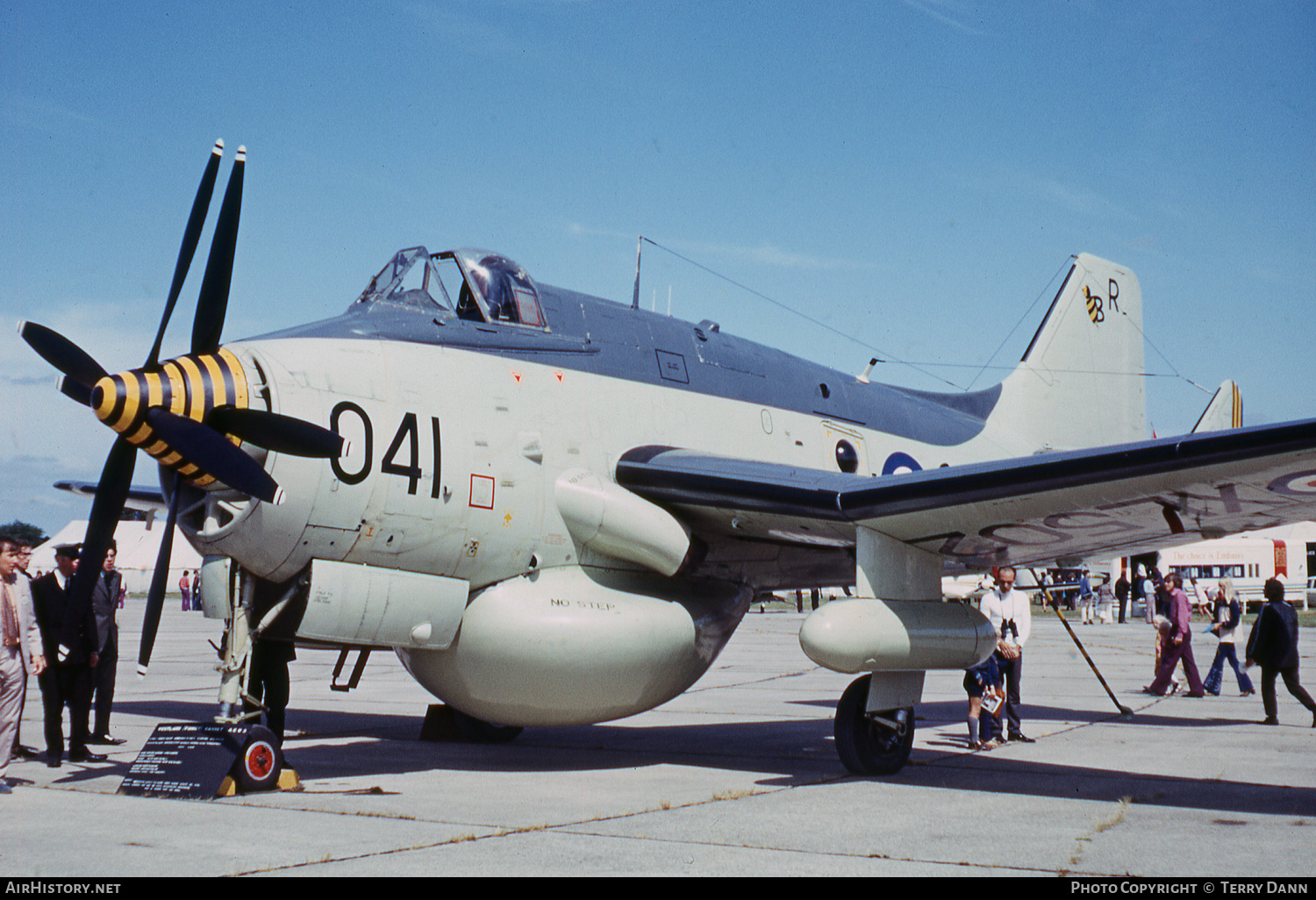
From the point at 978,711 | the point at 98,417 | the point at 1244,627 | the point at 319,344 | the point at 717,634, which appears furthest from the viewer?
the point at 1244,627

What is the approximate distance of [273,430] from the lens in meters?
8.13

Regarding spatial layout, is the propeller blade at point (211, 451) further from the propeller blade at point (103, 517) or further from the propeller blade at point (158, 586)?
the propeller blade at point (103, 517)

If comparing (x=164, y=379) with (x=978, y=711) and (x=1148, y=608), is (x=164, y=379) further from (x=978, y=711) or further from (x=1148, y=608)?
(x=1148, y=608)

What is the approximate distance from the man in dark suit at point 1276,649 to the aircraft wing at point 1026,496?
15.5 ft

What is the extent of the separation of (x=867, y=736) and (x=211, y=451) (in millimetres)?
6408

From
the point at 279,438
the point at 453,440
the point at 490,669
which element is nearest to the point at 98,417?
the point at 279,438

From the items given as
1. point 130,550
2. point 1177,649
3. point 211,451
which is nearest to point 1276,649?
point 1177,649

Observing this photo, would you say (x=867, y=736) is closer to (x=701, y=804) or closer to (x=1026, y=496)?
(x=701, y=804)

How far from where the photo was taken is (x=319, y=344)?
9055mm

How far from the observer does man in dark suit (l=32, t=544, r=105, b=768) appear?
1055cm

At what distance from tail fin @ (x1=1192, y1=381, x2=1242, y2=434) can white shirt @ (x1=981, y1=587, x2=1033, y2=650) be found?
5.05 meters

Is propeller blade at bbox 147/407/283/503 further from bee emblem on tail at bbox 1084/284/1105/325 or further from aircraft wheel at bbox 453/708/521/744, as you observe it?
bee emblem on tail at bbox 1084/284/1105/325

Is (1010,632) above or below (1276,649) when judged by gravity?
above
